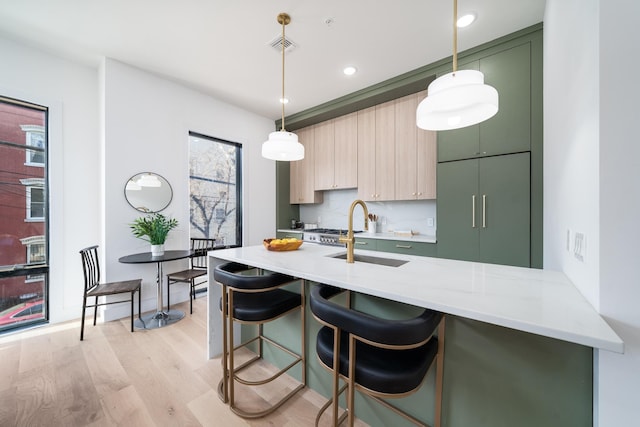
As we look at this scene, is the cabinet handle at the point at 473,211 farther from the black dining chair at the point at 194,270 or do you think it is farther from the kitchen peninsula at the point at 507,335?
the black dining chair at the point at 194,270

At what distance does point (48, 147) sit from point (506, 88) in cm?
480

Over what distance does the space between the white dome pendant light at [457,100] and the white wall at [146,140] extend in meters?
3.13

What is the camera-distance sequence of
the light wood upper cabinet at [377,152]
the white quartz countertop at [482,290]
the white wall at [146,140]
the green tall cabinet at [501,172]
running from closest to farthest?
1. the white quartz countertop at [482,290]
2. the green tall cabinet at [501,172]
3. the white wall at [146,140]
4. the light wood upper cabinet at [377,152]

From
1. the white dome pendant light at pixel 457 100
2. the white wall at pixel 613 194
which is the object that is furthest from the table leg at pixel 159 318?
the white wall at pixel 613 194

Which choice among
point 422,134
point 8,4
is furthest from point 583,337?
point 8,4

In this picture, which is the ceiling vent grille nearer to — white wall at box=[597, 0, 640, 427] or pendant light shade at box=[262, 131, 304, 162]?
pendant light shade at box=[262, 131, 304, 162]

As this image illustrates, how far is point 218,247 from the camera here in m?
3.75

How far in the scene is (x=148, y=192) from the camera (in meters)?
2.97

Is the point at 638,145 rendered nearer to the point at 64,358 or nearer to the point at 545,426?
Result: the point at 545,426

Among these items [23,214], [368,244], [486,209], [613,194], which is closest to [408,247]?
[368,244]

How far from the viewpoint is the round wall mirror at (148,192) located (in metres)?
2.85

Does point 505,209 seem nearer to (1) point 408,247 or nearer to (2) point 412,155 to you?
(1) point 408,247

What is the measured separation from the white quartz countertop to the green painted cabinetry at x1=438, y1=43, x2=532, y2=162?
1.60m

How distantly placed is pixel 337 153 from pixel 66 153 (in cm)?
341
